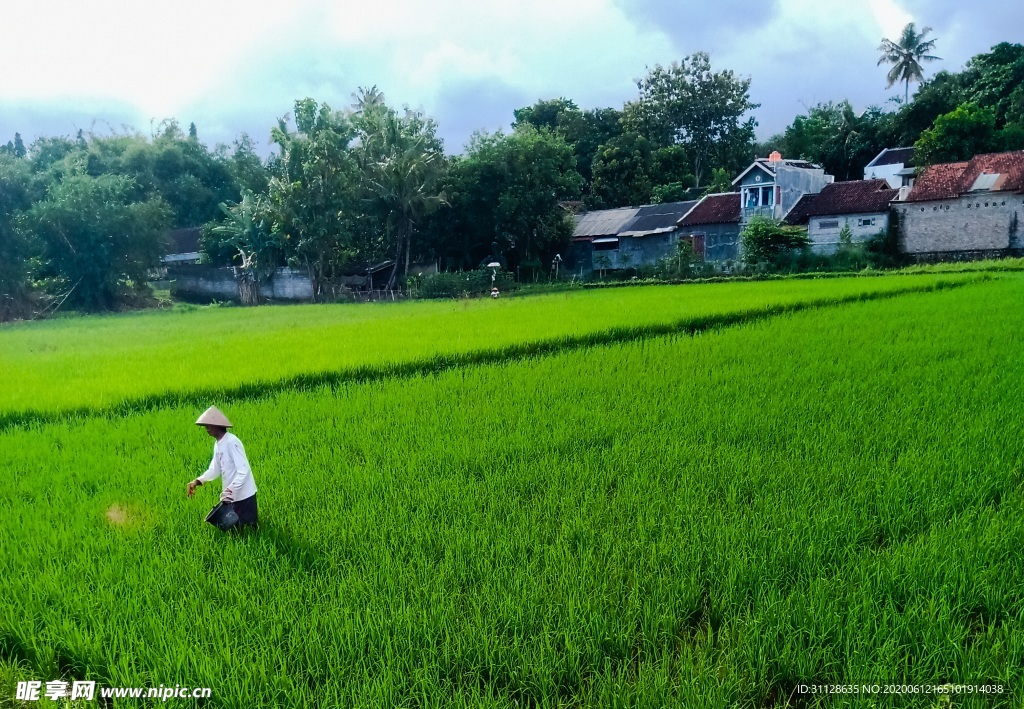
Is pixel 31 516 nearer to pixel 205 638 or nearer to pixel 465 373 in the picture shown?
pixel 205 638

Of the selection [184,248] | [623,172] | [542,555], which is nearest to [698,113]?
[623,172]

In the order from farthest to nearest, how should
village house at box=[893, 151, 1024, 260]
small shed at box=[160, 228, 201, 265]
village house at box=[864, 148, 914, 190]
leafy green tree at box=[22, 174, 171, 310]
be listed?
small shed at box=[160, 228, 201, 265] → village house at box=[864, 148, 914, 190] → village house at box=[893, 151, 1024, 260] → leafy green tree at box=[22, 174, 171, 310]

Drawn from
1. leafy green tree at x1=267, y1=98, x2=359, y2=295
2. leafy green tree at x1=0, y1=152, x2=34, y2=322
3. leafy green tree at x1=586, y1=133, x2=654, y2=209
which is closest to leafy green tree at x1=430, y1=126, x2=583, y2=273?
leafy green tree at x1=267, y1=98, x2=359, y2=295

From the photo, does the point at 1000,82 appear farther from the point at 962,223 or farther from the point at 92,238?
the point at 92,238

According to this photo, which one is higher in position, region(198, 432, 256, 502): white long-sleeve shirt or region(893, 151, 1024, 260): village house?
region(893, 151, 1024, 260): village house

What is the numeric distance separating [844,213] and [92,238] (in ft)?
92.9

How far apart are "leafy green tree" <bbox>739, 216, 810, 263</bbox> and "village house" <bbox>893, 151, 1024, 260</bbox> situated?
418 cm

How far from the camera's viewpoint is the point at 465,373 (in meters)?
7.59

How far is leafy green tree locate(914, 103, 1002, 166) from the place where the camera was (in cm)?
2834

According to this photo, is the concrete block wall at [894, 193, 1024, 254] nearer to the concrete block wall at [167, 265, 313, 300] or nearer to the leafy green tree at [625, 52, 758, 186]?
the leafy green tree at [625, 52, 758, 186]

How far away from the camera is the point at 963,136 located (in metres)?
28.7

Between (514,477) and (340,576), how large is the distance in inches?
54.3

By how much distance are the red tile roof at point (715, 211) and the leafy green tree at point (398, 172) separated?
427 inches

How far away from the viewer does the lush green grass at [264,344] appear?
7.20 meters
